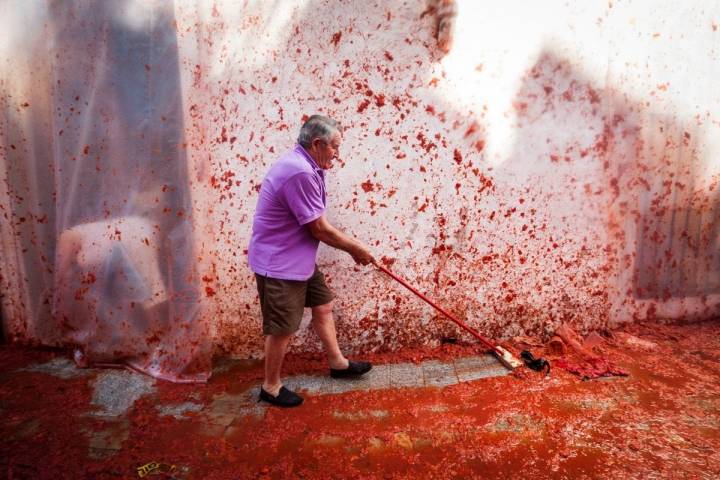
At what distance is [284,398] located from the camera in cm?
283

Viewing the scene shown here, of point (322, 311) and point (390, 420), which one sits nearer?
point (390, 420)

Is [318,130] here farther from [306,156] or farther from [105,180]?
[105,180]

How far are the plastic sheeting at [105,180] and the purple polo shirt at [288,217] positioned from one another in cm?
67

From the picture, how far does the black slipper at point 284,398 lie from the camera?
283cm

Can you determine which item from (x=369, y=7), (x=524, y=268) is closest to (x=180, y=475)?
(x=524, y=268)

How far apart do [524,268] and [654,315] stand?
1.23 meters

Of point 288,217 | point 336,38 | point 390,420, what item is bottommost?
point 390,420

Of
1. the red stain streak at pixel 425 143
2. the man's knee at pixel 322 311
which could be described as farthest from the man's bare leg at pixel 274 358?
the red stain streak at pixel 425 143

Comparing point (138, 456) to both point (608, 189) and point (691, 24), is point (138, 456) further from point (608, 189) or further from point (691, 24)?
point (691, 24)

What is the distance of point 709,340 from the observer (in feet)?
11.2

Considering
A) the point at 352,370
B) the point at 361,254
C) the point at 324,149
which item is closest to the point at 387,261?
the point at 361,254

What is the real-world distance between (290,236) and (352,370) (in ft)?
3.57

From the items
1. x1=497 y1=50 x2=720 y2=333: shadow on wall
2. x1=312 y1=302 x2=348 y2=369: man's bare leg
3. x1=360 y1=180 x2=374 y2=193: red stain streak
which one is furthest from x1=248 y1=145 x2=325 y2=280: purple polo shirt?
x1=497 y1=50 x2=720 y2=333: shadow on wall

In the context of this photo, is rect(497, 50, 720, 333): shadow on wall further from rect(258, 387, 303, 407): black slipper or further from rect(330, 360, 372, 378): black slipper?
rect(258, 387, 303, 407): black slipper
